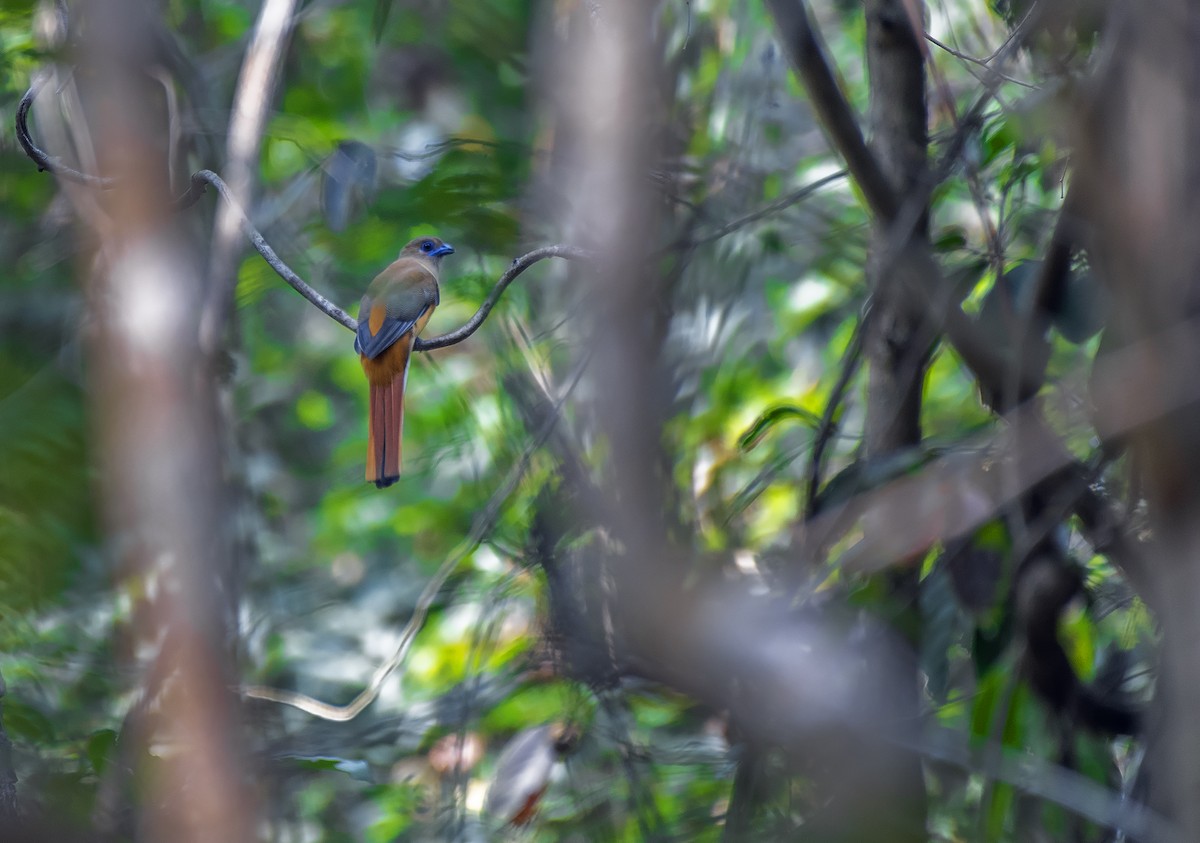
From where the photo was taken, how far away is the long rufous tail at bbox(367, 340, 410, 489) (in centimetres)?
188

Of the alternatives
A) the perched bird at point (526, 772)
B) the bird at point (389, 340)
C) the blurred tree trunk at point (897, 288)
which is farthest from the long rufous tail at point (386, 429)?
the blurred tree trunk at point (897, 288)

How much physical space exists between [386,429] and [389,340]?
0.22 metres

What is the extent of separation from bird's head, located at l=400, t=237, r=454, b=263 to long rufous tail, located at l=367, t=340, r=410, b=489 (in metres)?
0.55

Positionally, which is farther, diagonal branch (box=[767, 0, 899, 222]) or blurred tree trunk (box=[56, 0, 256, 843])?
diagonal branch (box=[767, 0, 899, 222])

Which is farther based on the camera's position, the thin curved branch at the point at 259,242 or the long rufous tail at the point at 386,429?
the long rufous tail at the point at 386,429

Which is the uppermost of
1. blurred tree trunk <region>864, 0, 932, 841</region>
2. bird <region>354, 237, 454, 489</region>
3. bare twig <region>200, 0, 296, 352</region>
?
bare twig <region>200, 0, 296, 352</region>

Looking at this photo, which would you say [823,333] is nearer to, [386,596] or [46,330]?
[386,596]

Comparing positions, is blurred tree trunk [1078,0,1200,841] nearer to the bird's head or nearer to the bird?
the bird

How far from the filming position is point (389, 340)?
2.19m

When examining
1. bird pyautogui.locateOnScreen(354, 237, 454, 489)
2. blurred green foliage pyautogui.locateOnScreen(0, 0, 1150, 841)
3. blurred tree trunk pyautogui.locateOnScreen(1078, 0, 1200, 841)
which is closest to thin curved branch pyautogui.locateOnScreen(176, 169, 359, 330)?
blurred green foliage pyautogui.locateOnScreen(0, 0, 1150, 841)

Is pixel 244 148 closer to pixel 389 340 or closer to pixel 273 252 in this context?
pixel 389 340

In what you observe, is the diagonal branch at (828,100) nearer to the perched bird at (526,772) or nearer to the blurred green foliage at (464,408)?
the blurred green foliage at (464,408)

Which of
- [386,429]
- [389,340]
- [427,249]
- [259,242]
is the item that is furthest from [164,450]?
[427,249]

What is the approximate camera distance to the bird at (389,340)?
6.73 feet
